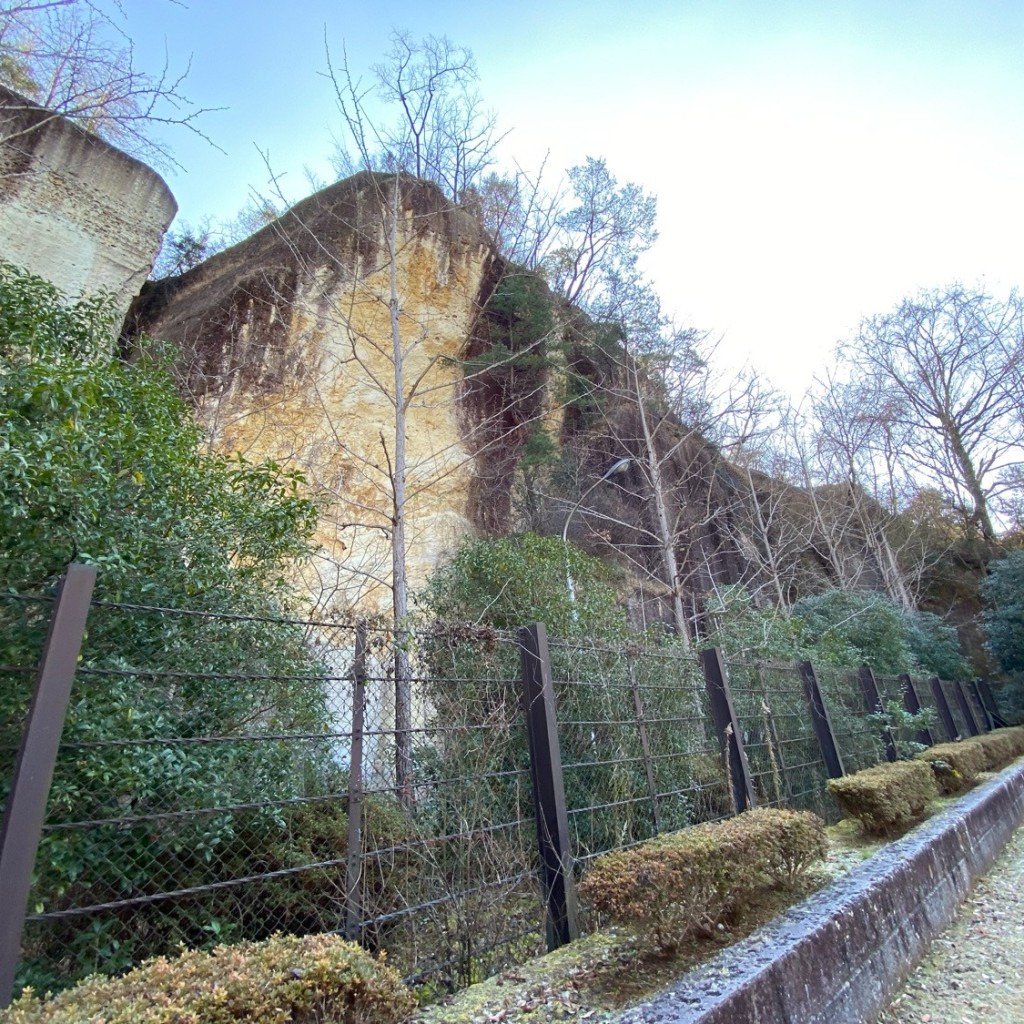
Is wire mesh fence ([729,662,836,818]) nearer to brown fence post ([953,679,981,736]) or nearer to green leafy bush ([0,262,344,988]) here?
green leafy bush ([0,262,344,988])

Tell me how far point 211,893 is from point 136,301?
1223 cm

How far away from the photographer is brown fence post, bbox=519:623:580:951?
3.18 m

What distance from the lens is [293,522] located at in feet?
15.9

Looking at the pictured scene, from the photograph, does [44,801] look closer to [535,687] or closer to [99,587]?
[99,587]

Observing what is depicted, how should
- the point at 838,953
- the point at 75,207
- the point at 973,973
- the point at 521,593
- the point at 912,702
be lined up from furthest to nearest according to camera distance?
the point at 912,702, the point at 75,207, the point at 521,593, the point at 973,973, the point at 838,953

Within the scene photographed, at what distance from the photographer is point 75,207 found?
31.0ft

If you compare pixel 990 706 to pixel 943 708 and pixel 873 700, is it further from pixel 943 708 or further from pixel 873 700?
pixel 873 700

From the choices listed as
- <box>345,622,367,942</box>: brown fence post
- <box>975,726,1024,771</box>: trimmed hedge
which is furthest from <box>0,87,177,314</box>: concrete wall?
<box>975,726,1024,771</box>: trimmed hedge

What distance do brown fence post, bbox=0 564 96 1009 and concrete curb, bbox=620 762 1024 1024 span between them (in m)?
1.83

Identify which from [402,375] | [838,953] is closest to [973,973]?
[838,953]

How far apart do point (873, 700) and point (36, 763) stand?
9.48 meters

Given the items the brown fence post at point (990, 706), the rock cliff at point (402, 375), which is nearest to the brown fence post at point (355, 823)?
the rock cliff at point (402, 375)

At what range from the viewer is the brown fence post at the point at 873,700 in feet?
28.0

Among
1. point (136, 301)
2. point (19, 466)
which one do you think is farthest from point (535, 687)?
point (136, 301)
